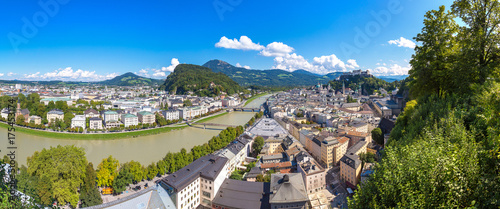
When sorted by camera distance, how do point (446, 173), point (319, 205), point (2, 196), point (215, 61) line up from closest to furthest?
point (446, 173) → point (2, 196) → point (319, 205) → point (215, 61)

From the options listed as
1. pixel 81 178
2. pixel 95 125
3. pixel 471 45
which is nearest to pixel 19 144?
pixel 95 125

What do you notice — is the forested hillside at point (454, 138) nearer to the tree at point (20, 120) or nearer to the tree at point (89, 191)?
the tree at point (89, 191)

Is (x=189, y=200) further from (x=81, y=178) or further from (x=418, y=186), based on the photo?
(x=418, y=186)

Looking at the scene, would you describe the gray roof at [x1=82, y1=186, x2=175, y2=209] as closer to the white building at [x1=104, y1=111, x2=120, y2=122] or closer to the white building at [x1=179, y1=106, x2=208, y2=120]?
the white building at [x1=104, y1=111, x2=120, y2=122]

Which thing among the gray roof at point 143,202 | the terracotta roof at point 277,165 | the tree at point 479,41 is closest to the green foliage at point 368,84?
the terracotta roof at point 277,165

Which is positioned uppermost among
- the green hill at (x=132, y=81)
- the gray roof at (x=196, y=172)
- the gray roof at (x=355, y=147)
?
the green hill at (x=132, y=81)

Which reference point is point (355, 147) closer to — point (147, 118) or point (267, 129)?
point (267, 129)

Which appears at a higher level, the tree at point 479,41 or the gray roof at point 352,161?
the tree at point 479,41
